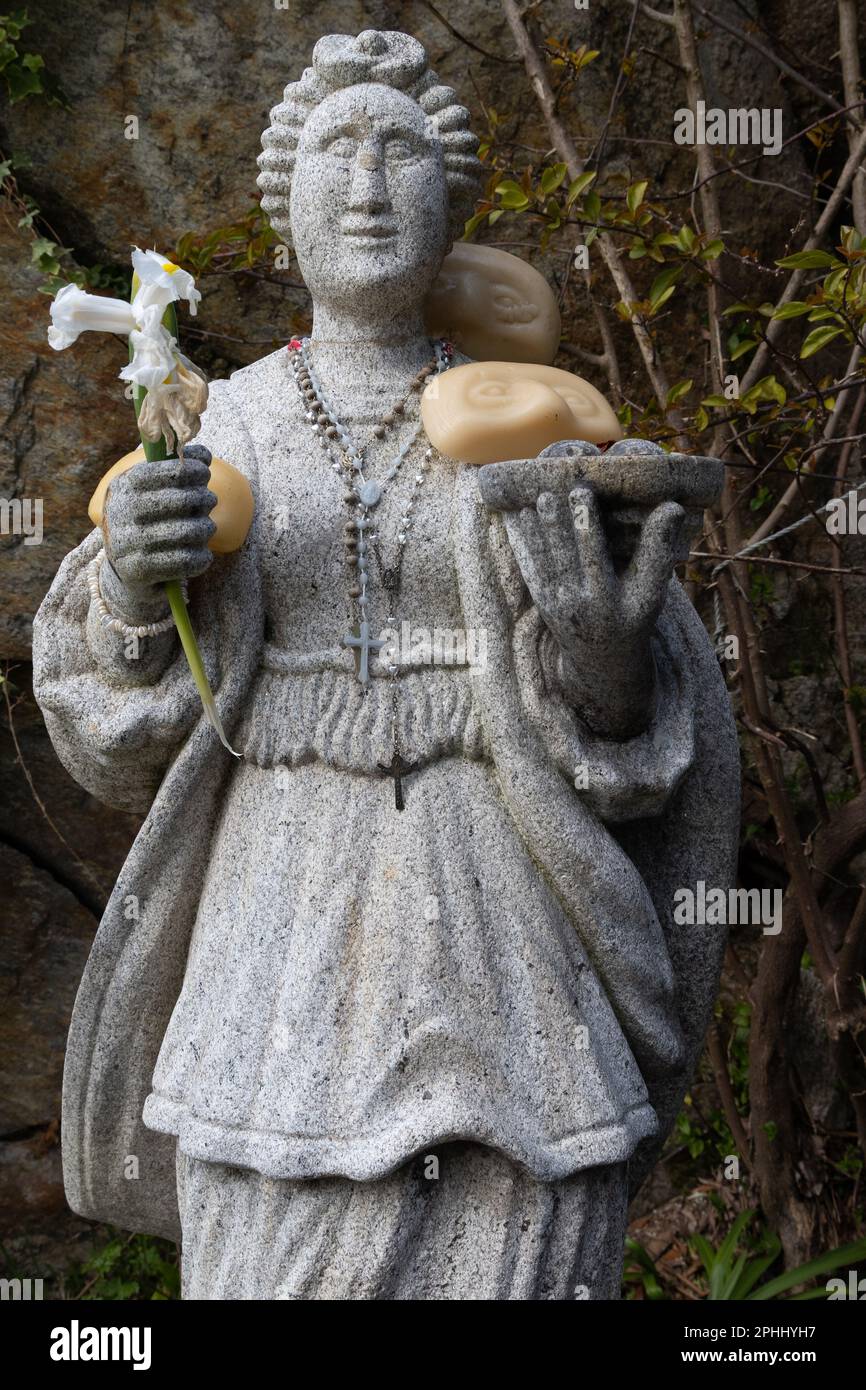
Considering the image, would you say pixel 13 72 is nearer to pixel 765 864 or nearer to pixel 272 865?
pixel 272 865

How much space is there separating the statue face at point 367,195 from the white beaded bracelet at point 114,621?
2.13 feet

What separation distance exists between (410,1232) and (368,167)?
1.77 metres

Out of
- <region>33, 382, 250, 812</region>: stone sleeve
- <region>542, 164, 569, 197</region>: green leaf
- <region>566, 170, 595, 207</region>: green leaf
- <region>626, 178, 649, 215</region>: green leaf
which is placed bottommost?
<region>33, 382, 250, 812</region>: stone sleeve

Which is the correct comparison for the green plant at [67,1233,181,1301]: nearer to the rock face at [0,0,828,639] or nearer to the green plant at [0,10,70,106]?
the rock face at [0,0,828,639]

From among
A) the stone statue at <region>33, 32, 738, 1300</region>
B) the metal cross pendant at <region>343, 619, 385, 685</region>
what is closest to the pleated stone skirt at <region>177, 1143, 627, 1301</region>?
the stone statue at <region>33, 32, 738, 1300</region>

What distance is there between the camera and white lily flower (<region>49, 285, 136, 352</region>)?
2.59m

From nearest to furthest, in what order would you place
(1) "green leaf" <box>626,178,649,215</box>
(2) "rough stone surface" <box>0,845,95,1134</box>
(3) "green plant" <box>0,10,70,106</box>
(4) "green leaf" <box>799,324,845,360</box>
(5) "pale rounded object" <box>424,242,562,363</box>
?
1. (5) "pale rounded object" <box>424,242,562,363</box>
2. (4) "green leaf" <box>799,324,845,360</box>
3. (1) "green leaf" <box>626,178,649,215</box>
4. (3) "green plant" <box>0,10,70,106</box>
5. (2) "rough stone surface" <box>0,845,95,1134</box>

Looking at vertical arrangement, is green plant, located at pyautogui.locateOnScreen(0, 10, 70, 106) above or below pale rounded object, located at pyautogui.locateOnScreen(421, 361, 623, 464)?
above

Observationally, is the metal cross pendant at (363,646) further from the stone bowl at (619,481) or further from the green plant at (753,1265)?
the green plant at (753,1265)

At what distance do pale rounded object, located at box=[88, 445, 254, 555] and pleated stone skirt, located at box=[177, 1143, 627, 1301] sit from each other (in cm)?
101

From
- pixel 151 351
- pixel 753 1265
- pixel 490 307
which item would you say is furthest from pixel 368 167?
pixel 753 1265

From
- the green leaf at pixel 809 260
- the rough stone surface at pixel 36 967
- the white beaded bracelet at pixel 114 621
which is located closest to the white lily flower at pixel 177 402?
the white beaded bracelet at pixel 114 621

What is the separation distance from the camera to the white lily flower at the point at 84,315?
259 centimetres

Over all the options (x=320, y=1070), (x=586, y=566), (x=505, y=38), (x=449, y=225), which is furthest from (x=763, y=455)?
(x=320, y=1070)
